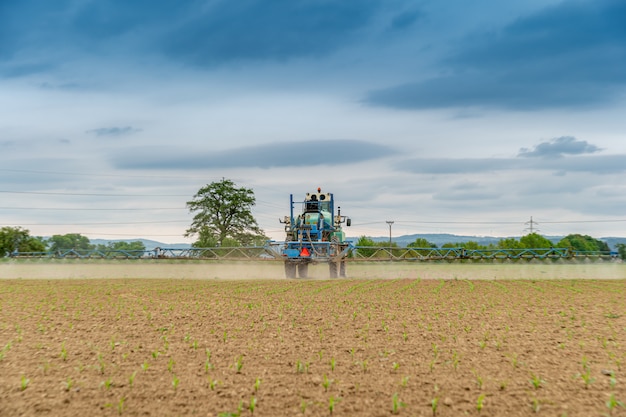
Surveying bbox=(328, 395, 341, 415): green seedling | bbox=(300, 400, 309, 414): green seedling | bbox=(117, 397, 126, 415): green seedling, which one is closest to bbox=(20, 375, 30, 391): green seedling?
bbox=(117, 397, 126, 415): green seedling

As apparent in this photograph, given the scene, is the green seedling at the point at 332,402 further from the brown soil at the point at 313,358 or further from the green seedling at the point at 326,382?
the green seedling at the point at 326,382

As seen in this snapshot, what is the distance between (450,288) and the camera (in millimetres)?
28219

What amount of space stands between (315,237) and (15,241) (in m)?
62.0

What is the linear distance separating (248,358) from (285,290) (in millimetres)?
14653

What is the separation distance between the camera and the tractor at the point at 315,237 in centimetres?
3541

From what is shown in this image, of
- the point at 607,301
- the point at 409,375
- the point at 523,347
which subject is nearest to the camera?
the point at 409,375

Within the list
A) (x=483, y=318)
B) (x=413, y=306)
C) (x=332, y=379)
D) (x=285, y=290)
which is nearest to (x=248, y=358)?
(x=332, y=379)

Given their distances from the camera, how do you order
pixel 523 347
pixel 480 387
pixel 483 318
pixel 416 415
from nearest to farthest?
pixel 416 415
pixel 480 387
pixel 523 347
pixel 483 318

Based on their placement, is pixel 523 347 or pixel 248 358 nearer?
pixel 248 358

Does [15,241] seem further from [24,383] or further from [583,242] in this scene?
[583,242]

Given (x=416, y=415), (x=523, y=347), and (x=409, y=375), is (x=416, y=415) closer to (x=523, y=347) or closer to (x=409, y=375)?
(x=409, y=375)

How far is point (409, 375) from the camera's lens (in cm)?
1076

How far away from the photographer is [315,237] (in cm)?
3647

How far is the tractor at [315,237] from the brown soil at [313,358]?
1323cm
